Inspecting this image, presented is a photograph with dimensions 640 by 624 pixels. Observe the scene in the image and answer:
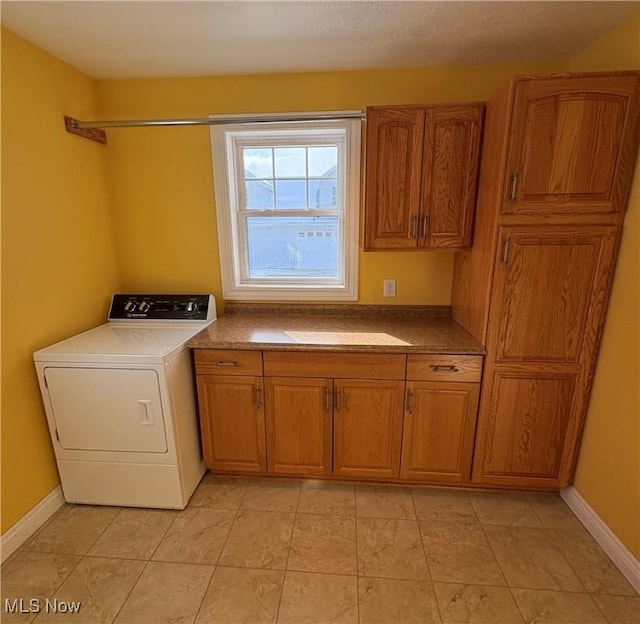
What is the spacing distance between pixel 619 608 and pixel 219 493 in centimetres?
192

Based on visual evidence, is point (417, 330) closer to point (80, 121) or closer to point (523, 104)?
point (523, 104)

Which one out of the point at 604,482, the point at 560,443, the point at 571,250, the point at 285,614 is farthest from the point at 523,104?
the point at 285,614

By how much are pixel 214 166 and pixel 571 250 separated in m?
2.07

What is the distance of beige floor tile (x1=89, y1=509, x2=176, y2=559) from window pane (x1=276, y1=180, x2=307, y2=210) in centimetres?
199

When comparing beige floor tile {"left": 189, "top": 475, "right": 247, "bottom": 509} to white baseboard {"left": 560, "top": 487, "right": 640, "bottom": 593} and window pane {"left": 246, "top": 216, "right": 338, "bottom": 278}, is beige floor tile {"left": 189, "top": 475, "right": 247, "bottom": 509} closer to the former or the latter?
window pane {"left": 246, "top": 216, "right": 338, "bottom": 278}

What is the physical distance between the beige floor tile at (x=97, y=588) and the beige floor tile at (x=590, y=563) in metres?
2.00

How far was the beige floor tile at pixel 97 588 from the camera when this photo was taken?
1.34 m

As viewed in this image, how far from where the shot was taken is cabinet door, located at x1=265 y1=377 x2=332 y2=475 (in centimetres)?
186

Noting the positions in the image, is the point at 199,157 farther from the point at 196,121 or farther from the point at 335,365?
the point at 335,365

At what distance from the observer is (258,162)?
225 cm

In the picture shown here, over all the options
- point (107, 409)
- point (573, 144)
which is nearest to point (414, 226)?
point (573, 144)

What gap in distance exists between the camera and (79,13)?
1.48m

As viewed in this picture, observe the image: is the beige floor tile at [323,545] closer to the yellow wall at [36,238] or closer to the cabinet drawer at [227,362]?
the cabinet drawer at [227,362]

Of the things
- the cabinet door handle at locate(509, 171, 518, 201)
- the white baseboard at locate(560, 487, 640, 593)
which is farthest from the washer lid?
the white baseboard at locate(560, 487, 640, 593)
